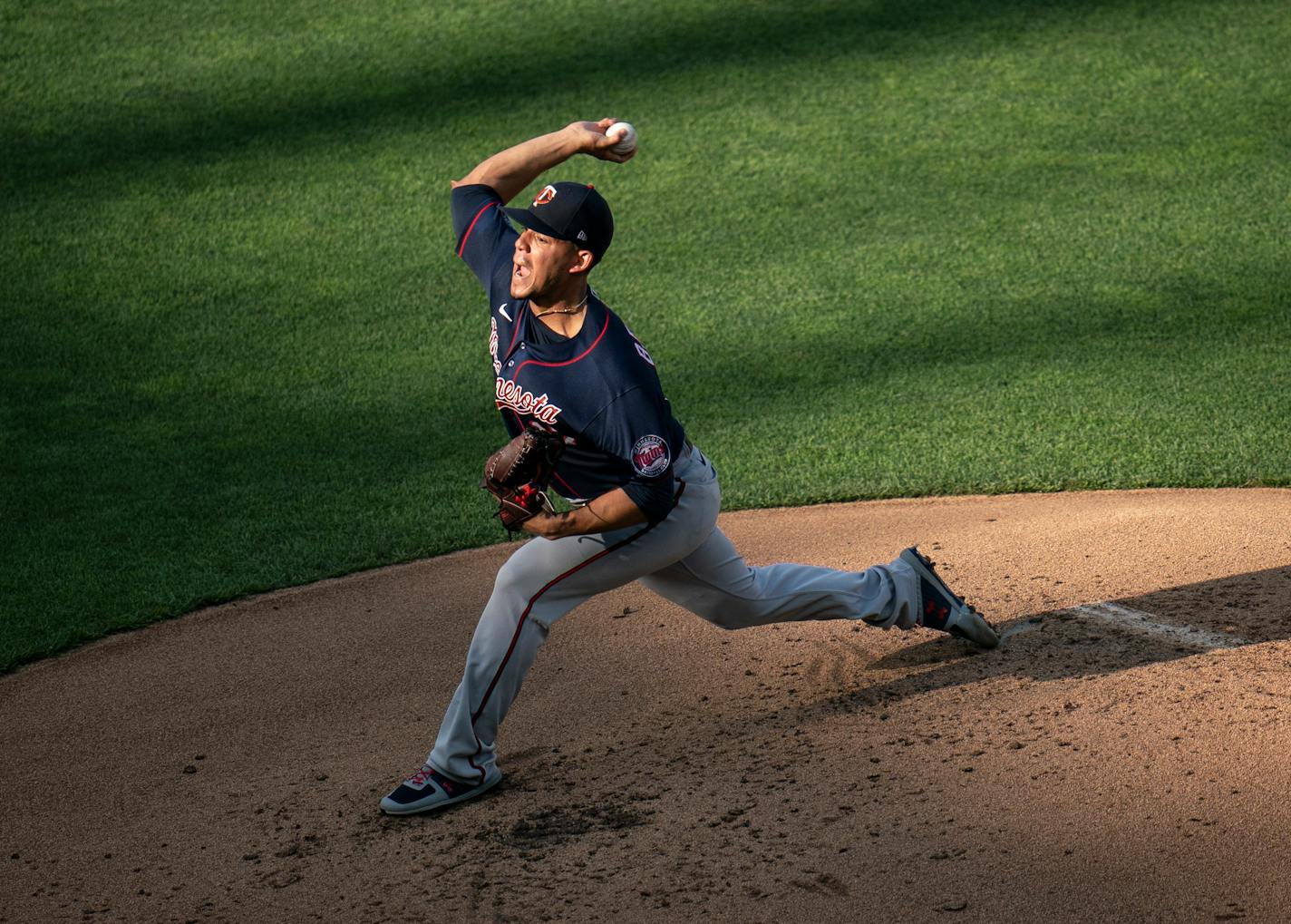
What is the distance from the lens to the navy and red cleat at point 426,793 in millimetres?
3824

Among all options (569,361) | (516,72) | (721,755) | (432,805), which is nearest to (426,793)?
(432,805)

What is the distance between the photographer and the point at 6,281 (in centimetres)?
873

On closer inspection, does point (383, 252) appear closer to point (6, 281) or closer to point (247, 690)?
point (6, 281)

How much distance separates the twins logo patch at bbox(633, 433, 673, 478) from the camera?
11.7 ft

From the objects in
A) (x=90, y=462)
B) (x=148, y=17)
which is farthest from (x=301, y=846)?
(x=148, y=17)

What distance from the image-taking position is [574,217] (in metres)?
3.66

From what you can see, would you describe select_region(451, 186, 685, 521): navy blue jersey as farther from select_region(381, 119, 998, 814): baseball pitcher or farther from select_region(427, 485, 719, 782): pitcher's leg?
select_region(427, 485, 719, 782): pitcher's leg

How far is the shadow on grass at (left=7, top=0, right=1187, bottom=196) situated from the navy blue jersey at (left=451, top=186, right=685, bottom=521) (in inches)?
270

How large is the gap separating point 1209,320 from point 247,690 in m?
5.37

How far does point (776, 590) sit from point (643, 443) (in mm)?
864

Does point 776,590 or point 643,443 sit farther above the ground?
point 643,443

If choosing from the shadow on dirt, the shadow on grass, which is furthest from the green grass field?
the shadow on dirt

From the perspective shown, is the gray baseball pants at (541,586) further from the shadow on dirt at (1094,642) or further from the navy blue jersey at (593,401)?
the shadow on dirt at (1094,642)

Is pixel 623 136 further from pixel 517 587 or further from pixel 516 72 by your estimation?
pixel 516 72
